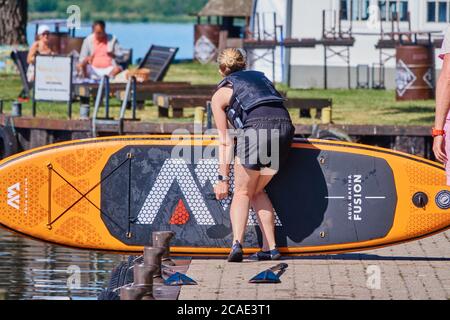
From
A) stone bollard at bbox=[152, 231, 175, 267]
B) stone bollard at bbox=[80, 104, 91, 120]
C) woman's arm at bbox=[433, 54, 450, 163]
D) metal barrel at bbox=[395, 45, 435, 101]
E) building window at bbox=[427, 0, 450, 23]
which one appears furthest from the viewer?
building window at bbox=[427, 0, 450, 23]

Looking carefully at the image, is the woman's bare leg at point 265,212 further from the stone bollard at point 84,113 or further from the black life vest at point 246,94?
the stone bollard at point 84,113

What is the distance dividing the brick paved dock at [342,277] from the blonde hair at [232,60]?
150 cm

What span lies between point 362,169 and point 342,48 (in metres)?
18.0

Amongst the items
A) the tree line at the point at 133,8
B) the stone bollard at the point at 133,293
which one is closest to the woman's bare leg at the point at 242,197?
the stone bollard at the point at 133,293

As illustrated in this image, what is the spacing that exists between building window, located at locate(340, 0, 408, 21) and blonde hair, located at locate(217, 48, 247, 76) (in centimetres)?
1852

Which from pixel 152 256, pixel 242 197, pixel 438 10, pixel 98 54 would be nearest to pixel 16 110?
pixel 98 54

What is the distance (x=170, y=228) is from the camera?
13.6 metres

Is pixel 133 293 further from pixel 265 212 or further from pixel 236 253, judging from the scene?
pixel 265 212

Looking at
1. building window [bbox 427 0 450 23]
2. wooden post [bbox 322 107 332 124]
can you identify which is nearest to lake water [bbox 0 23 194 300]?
wooden post [bbox 322 107 332 124]

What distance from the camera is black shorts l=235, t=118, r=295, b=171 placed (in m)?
12.9

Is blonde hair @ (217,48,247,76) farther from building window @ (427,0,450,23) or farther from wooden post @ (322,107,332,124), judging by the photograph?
building window @ (427,0,450,23)

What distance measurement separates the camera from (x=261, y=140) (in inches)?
509

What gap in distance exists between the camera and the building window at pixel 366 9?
31.3 metres
